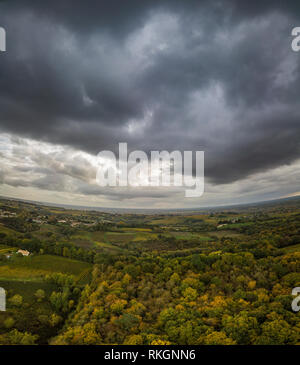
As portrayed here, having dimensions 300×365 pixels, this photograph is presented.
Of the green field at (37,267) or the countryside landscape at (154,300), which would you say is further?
the green field at (37,267)

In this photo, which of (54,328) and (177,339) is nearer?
(177,339)

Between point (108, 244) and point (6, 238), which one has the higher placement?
point (6, 238)

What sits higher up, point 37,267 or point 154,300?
point 154,300

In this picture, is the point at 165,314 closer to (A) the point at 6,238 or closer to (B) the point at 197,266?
(B) the point at 197,266

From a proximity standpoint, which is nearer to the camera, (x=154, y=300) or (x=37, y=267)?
(x=154, y=300)

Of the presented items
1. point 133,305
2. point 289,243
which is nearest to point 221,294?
point 133,305

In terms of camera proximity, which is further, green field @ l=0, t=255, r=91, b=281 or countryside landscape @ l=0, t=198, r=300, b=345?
green field @ l=0, t=255, r=91, b=281
